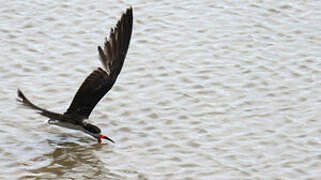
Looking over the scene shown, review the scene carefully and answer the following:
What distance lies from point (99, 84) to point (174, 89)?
1.67 meters

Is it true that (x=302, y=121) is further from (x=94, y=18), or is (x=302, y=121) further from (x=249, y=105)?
(x=94, y=18)

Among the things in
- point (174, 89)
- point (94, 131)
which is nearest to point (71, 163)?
point (94, 131)

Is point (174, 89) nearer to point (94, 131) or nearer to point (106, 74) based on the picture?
point (106, 74)

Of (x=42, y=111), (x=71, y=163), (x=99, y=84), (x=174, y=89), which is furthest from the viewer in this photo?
(x=174, y=89)

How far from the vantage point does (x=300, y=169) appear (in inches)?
346

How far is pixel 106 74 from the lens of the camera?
9172 millimetres

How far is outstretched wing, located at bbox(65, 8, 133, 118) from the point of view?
9109 mm

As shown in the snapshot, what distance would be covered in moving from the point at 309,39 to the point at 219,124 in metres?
2.75

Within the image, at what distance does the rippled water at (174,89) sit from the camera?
8945 mm

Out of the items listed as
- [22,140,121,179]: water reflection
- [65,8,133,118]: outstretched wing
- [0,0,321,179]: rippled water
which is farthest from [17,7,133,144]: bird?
[0,0,321,179]: rippled water

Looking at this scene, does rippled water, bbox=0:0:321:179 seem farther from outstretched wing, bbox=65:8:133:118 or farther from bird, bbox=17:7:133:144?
outstretched wing, bbox=65:8:133:118

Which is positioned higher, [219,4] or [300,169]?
[219,4]

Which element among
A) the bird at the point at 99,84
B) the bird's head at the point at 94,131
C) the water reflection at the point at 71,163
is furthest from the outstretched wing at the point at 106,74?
the water reflection at the point at 71,163

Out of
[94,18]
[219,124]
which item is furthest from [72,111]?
[94,18]
